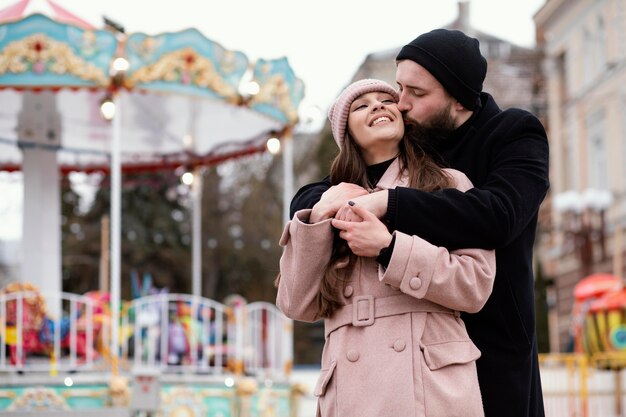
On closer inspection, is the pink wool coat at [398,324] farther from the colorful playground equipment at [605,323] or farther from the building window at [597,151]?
the building window at [597,151]

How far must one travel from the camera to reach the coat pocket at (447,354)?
2.86m

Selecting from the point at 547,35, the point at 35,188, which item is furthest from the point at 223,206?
the point at 35,188

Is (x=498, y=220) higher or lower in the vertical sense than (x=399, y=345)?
higher

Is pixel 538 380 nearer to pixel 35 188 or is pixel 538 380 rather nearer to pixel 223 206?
pixel 35 188

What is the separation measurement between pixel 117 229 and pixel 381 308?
917 cm

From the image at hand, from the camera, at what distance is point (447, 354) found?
287cm

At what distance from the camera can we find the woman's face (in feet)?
10.0

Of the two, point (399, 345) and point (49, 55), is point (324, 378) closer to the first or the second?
point (399, 345)

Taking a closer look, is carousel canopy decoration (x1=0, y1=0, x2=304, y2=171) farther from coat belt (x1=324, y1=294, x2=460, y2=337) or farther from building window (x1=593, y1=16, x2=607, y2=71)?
building window (x1=593, y1=16, x2=607, y2=71)

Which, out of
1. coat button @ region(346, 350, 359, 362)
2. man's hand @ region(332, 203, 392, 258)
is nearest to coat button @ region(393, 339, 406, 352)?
coat button @ region(346, 350, 359, 362)

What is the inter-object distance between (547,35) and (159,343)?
24.5 m

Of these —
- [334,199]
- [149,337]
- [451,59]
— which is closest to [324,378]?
[334,199]

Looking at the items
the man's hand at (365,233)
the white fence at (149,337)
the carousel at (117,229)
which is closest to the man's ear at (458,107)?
the man's hand at (365,233)

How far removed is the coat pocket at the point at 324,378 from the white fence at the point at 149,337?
7.92m
